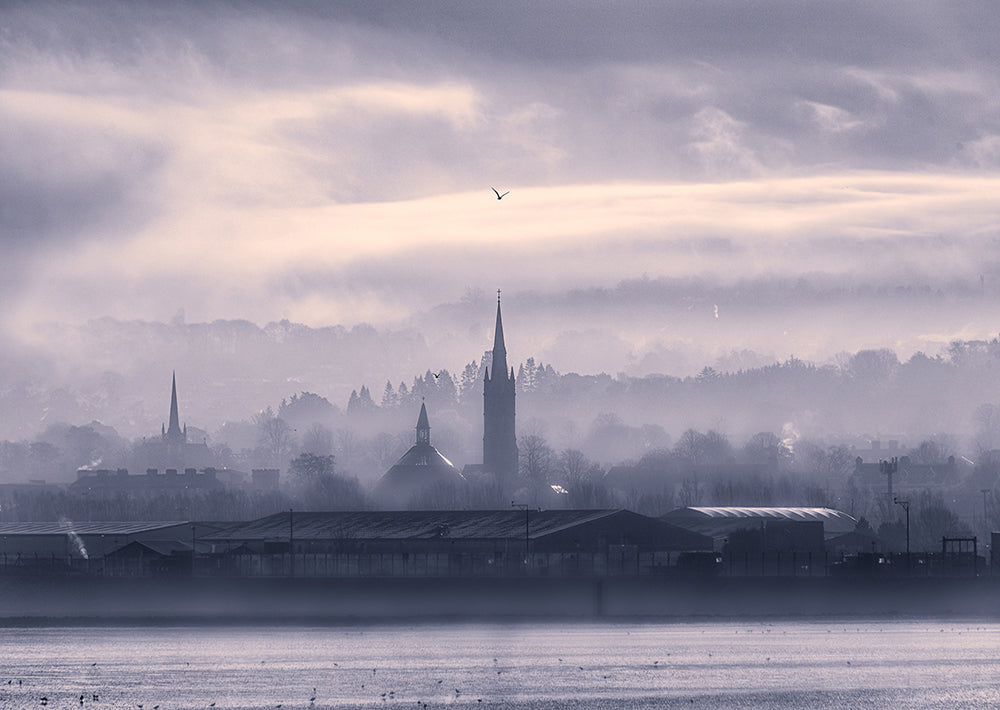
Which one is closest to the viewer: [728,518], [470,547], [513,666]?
[513,666]

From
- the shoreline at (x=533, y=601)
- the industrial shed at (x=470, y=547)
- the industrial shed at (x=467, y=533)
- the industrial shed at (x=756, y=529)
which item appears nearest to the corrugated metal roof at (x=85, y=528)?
the industrial shed at (x=467, y=533)

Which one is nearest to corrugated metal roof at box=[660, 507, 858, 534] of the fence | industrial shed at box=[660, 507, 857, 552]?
industrial shed at box=[660, 507, 857, 552]

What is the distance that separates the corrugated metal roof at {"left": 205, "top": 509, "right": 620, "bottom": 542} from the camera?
512 ft

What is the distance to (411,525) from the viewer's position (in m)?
164

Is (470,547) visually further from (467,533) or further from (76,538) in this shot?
(76,538)

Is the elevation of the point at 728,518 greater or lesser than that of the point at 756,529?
greater

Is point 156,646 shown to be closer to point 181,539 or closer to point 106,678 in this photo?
point 106,678

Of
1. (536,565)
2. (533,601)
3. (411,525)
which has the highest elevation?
(411,525)

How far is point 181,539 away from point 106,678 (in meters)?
87.2

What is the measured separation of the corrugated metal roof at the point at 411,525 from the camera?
512ft

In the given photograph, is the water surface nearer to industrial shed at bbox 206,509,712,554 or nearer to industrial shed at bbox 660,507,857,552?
industrial shed at bbox 206,509,712,554

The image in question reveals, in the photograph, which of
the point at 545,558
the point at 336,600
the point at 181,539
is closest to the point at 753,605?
the point at 545,558

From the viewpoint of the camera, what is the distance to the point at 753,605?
135m

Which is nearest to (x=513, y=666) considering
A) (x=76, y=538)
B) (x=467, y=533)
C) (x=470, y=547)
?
(x=470, y=547)
